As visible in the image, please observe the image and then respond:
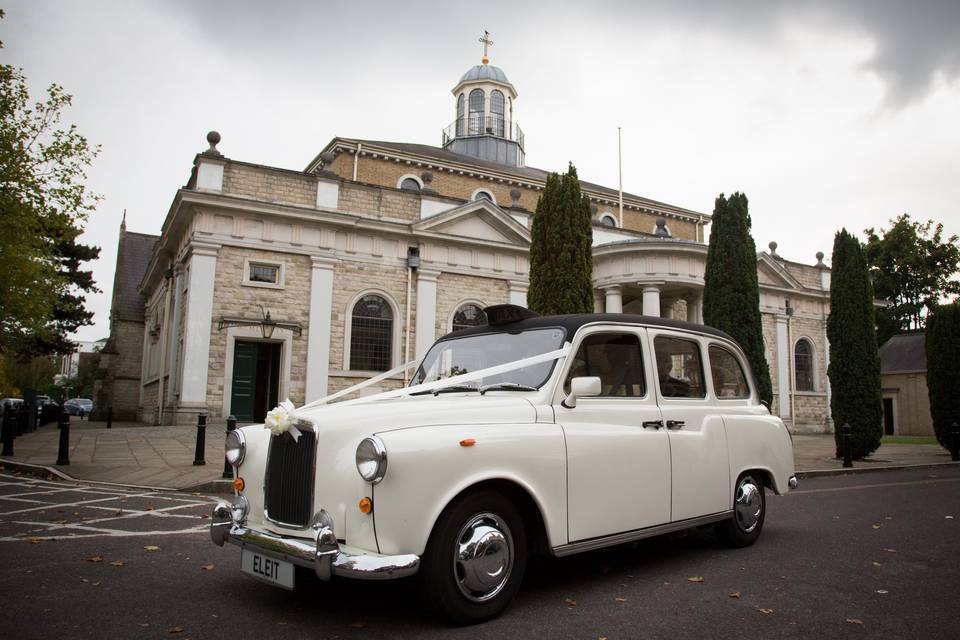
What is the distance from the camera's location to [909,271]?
4300cm

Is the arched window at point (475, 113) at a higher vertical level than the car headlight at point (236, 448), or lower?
higher

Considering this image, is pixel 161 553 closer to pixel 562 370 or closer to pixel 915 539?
pixel 562 370

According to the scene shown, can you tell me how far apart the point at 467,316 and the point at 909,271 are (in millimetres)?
35695

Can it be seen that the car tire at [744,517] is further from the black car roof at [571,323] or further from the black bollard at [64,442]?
the black bollard at [64,442]

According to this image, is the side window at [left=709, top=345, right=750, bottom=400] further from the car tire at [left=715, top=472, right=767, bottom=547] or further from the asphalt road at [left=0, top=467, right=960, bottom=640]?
the asphalt road at [left=0, top=467, right=960, bottom=640]

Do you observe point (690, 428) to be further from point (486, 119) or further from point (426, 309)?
point (486, 119)

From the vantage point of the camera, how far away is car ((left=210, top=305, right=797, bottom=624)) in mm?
3314

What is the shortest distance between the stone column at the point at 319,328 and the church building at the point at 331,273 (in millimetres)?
43

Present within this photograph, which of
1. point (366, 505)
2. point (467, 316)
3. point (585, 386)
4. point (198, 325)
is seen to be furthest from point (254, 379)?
point (366, 505)

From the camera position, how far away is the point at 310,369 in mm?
19750

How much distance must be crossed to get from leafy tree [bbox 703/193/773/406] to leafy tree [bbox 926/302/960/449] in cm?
549

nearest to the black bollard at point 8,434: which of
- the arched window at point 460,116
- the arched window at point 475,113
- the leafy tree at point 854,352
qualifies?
the leafy tree at point 854,352

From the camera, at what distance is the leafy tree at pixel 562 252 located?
1387 centimetres

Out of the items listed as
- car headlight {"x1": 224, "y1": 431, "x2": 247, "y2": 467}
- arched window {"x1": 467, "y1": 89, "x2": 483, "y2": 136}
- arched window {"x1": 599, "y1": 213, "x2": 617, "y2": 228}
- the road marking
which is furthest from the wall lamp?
arched window {"x1": 467, "y1": 89, "x2": 483, "y2": 136}
